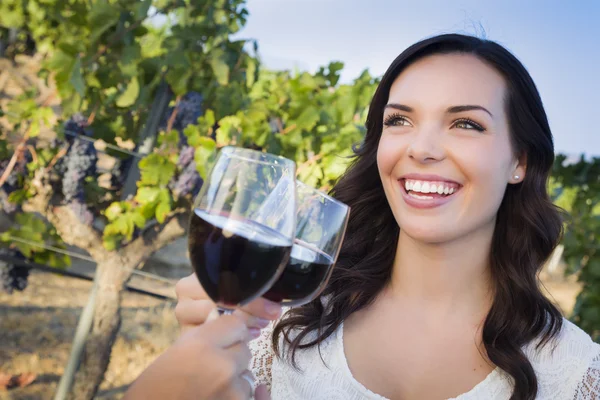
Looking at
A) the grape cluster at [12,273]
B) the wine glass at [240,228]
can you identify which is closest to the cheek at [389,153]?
the wine glass at [240,228]

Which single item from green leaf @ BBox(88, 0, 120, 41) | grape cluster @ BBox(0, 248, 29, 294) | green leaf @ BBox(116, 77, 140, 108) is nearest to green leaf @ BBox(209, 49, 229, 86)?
green leaf @ BBox(116, 77, 140, 108)

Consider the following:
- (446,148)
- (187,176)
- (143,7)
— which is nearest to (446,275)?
(446,148)

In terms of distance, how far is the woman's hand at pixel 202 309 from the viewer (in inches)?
49.9

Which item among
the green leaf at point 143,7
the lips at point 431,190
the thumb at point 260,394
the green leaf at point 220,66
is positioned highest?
the green leaf at point 143,7

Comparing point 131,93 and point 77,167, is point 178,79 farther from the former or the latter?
point 77,167

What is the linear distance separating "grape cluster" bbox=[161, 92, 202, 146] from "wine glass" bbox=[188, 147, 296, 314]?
2046 millimetres

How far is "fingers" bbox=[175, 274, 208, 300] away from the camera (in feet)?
4.73

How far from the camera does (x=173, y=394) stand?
3.39 ft

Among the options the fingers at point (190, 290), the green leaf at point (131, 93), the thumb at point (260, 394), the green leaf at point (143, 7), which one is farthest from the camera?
the green leaf at point (131, 93)

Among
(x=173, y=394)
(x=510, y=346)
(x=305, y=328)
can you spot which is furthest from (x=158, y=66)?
(x=173, y=394)

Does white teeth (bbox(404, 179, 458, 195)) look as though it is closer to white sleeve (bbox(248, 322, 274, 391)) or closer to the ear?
the ear

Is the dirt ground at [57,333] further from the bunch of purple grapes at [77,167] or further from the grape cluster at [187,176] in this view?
the grape cluster at [187,176]

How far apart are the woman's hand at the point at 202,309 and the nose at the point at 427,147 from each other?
2.27 ft

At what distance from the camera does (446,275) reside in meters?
1.96
